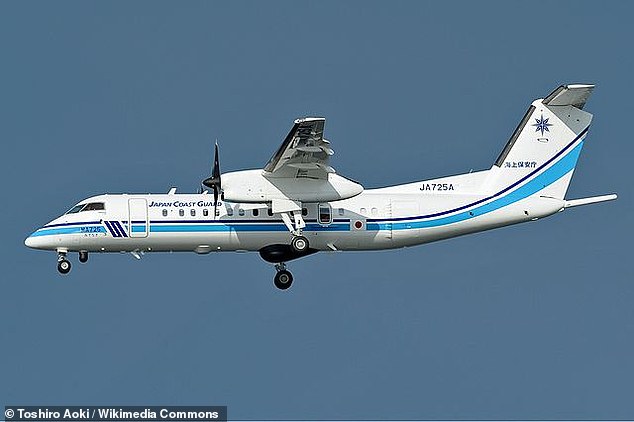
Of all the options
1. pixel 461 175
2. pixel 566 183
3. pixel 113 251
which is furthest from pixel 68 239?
pixel 566 183

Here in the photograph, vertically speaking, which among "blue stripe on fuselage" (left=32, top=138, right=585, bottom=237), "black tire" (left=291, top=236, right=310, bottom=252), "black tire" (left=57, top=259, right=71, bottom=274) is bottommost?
"black tire" (left=57, top=259, right=71, bottom=274)

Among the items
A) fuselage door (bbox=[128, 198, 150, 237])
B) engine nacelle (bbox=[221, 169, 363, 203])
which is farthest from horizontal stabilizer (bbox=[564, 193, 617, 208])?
fuselage door (bbox=[128, 198, 150, 237])

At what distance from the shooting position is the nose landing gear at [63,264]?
37062 millimetres

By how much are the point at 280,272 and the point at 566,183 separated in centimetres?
739

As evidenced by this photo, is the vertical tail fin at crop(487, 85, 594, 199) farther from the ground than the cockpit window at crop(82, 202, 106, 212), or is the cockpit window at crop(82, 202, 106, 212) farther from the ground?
the vertical tail fin at crop(487, 85, 594, 199)

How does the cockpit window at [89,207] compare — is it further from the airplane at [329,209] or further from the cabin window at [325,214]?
the cabin window at [325,214]

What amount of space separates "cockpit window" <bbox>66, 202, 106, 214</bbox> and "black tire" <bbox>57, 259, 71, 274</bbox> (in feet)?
3.98

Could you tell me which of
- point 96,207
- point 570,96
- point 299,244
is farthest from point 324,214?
point 570,96

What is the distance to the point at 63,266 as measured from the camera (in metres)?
37.1

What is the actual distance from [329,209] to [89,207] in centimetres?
578

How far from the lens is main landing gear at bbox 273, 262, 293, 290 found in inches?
1483

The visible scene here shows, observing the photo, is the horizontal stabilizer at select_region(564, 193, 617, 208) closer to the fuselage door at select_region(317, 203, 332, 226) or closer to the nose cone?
the fuselage door at select_region(317, 203, 332, 226)

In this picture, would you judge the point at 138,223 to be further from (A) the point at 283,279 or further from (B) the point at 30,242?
(A) the point at 283,279

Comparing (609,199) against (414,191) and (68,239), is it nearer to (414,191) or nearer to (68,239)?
(414,191)
